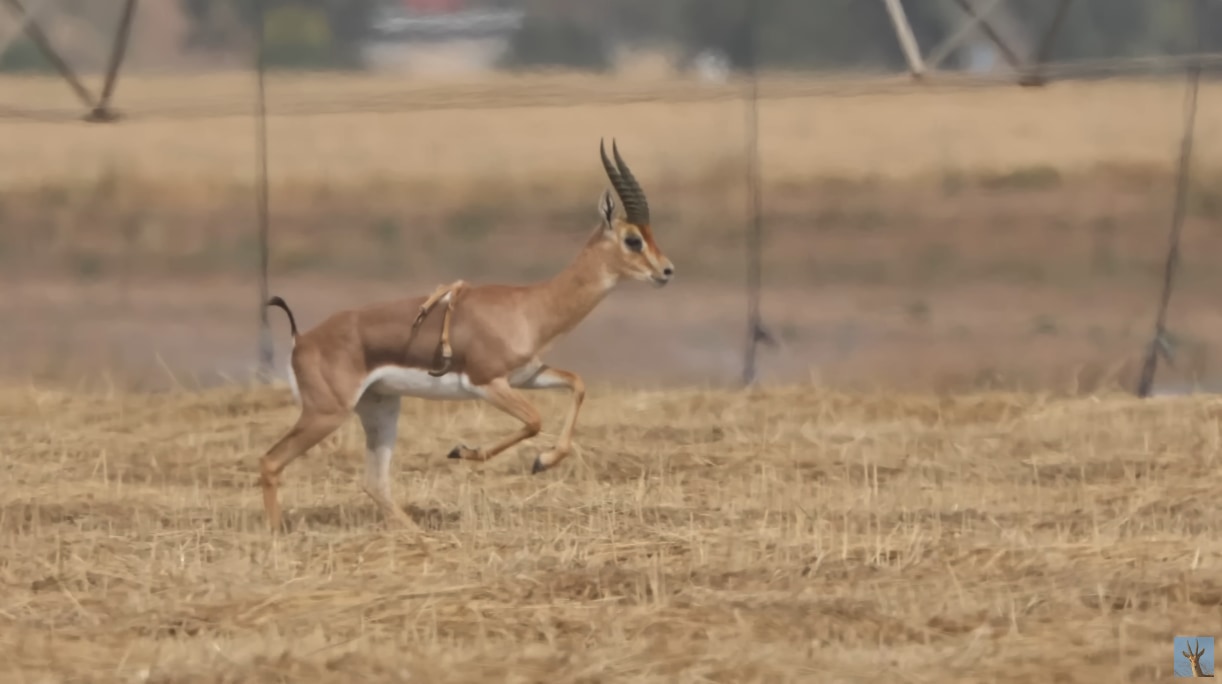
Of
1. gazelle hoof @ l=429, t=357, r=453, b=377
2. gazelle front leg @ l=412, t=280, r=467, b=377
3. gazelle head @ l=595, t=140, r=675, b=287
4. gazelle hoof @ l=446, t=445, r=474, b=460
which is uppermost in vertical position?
gazelle head @ l=595, t=140, r=675, b=287

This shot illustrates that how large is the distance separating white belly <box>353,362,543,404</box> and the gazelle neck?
0.56 m

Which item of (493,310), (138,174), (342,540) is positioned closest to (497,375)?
(493,310)

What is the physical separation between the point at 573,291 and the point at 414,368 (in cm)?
108

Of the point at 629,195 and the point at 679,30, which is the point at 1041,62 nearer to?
the point at 629,195

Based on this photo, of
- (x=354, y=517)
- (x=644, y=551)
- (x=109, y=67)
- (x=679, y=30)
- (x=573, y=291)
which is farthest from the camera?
(x=679, y=30)

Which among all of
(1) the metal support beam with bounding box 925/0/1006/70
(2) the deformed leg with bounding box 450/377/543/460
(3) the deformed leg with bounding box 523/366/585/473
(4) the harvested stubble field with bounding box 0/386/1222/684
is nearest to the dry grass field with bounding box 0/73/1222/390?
(1) the metal support beam with bounding box 925/0/1006/70

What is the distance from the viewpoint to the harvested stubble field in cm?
808

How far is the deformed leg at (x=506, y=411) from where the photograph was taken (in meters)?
11.3

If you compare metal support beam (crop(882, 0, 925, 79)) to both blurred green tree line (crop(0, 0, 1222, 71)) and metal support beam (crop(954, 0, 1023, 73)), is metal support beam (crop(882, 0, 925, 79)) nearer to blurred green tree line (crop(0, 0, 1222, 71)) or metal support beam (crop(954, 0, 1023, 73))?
metal support beam (crop(954, 0, 1023, 73))

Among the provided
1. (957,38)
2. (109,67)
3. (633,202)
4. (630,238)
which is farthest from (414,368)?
(109,67)

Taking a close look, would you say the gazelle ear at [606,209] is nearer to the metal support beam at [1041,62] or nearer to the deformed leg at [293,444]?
the deformed leg at [293,444]

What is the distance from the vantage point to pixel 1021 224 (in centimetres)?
2675

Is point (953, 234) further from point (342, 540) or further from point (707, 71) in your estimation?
point (342, 540)

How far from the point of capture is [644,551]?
1005 cm
